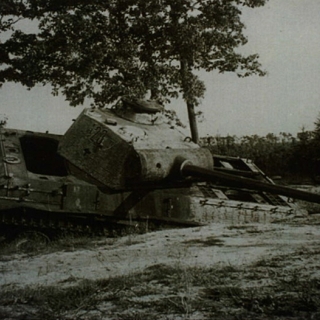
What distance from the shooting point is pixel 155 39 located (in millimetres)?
15242

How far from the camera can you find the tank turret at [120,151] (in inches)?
311

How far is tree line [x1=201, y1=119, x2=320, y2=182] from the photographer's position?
1741cm

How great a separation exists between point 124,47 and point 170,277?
11281 millimetres

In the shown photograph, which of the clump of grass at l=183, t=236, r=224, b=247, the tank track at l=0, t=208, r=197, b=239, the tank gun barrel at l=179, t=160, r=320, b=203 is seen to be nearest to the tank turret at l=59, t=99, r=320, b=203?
the tank gun barrel at l=179, t=160, r=320, b=203

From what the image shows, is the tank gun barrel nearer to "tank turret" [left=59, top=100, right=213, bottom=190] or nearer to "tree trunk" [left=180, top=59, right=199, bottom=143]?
"tank turret" [left=59, top=100, right=213, bottom=190]

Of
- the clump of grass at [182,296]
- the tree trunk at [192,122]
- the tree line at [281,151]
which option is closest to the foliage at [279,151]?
the tree line at [281,151]

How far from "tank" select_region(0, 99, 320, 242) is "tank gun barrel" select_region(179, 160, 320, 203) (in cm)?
2

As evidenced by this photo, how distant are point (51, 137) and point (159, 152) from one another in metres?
2.38

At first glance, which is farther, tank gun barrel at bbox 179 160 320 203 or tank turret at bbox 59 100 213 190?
tank turret at bbox 59 100 213 190

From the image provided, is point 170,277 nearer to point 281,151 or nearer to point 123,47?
point 123,47

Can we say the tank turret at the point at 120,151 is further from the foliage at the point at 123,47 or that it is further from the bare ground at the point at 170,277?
the foliage at the point at 123,47

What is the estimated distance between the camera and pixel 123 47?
601 inches

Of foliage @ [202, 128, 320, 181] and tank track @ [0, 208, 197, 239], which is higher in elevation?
foliage @ [202, 128, 320, 181]

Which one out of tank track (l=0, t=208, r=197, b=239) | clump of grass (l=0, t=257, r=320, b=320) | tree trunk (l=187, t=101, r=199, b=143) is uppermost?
tree trunk (l=187, t=101, r=199, b=143)
